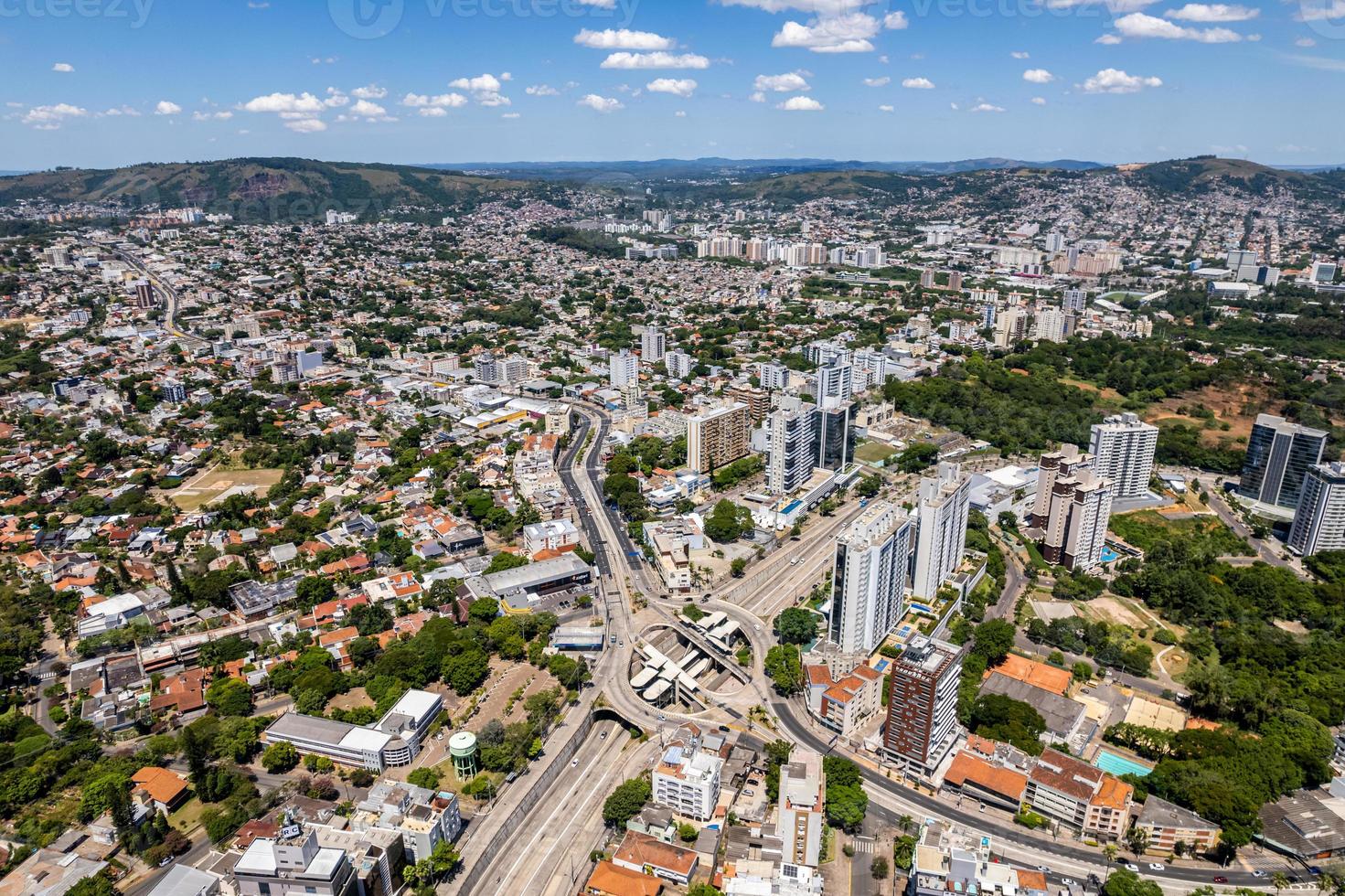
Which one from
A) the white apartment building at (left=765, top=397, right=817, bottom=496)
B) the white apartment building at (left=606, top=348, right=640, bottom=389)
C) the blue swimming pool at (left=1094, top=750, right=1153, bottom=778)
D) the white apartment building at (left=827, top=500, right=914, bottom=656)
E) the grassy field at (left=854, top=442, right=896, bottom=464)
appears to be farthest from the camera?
the white apartment building at (left=606, top=348, right=640, bottom=389)

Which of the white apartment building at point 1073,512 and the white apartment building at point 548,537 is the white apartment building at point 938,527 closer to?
the white apartment building at point 1073,512

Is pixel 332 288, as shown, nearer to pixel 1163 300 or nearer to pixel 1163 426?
pixel 1163 426

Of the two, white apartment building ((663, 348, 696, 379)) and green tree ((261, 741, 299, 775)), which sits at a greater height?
white apartment building ((663, 348, 696, 379))

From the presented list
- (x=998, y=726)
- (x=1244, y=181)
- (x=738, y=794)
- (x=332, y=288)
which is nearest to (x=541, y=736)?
(x=738, y=794)

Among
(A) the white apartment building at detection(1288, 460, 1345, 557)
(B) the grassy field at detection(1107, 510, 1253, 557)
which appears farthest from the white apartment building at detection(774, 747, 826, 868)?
(A) the white apartment building at detection(1288, 460, 1345, 557)

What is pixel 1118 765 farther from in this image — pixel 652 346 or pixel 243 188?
pixel 243 188

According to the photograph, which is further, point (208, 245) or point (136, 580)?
point (208, 245)

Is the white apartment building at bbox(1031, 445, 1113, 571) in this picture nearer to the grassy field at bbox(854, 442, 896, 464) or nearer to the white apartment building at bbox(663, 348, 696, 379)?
the grassy field at bbox(854, 442, 896, 464)
